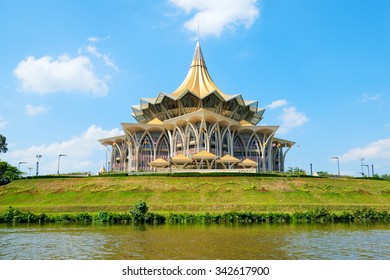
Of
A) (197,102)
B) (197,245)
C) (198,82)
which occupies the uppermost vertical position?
(198,82)

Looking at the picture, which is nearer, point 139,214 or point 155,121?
point 139,214

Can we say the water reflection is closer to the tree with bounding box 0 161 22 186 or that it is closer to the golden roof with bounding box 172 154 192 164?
the golden roof with bounding box 172 154 192 164

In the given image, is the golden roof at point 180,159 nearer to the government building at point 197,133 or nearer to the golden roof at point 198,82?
the government building at point 197,133

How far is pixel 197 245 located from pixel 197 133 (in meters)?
42.5

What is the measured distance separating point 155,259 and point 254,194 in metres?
24.6

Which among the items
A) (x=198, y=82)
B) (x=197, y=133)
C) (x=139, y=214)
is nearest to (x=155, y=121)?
(x=197, y=133)

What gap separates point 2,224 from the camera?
25.7m

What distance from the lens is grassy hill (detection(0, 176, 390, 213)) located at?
30547 millimetres

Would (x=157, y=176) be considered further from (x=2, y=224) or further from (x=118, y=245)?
(x=118, y=245)

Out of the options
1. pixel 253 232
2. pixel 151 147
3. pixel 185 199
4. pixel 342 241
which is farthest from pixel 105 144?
pixel 342 241

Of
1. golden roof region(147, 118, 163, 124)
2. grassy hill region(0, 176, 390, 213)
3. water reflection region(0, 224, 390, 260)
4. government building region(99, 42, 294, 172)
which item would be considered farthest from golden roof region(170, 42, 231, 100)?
water reflection region(0, 224, 390, 260)

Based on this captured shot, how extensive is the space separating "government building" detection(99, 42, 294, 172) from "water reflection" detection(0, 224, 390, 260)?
34490 mm

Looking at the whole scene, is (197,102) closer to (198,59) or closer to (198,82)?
(198,82)

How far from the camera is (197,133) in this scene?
57094 mm
